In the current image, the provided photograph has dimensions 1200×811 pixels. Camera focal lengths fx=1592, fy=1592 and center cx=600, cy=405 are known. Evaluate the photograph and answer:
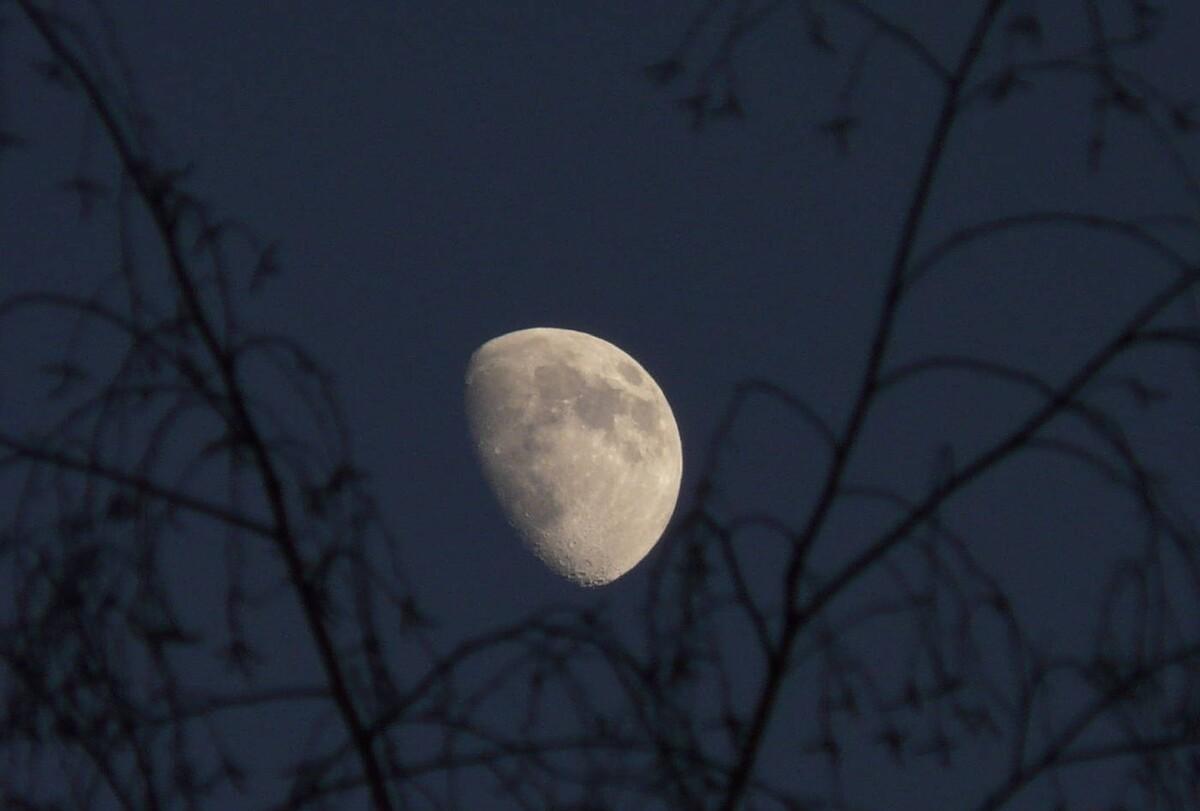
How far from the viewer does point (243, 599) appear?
2.32 m

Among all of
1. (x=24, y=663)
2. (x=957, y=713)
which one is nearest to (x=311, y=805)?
(x=24, y=663)

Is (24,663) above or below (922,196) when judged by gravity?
below

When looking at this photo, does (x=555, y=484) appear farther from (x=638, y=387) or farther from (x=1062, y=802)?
(x=1062, y=802)

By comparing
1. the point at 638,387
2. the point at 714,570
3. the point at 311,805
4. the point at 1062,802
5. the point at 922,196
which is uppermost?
the point at 638,387

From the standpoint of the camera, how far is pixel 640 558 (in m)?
13.9

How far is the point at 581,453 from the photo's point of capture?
41.7ft

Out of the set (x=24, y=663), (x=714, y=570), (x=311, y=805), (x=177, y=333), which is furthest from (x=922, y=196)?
(x=24, y=663)

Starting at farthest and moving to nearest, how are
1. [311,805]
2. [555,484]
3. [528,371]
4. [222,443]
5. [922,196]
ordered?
[528,371], [555,484], [311,805], [222,443], [922,196]

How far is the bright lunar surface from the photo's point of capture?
12.7m

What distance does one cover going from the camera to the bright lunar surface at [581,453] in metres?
12.7

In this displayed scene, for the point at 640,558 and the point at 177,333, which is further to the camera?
the point at 640,558

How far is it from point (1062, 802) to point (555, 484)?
37.2 feet

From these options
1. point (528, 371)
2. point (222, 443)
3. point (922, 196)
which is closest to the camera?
point (922, 196)

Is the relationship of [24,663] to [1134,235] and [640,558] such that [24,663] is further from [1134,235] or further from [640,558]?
[640,558]
